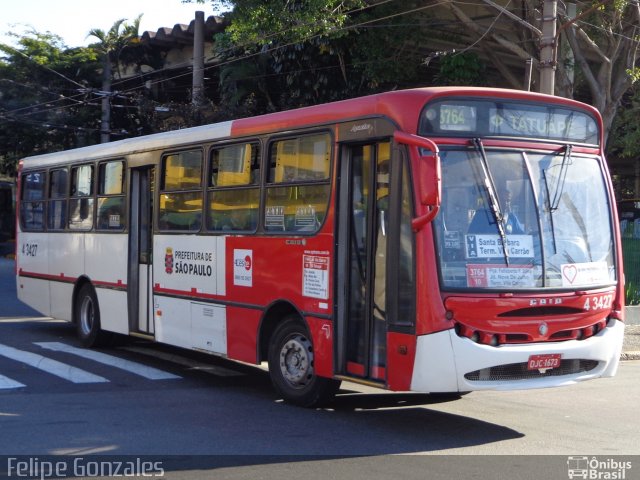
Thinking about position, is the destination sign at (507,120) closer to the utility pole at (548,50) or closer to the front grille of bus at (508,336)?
the front grille of bus at (508,336)

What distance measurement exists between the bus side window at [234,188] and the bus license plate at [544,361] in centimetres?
366

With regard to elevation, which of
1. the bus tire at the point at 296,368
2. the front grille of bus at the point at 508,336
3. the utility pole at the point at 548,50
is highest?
the utility pole at the point at 548,50

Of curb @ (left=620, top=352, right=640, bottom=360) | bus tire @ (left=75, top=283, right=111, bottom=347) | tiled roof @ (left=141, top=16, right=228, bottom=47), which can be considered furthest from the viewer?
tiled roof @ (left=141, top=16, right=228, bottom=47)

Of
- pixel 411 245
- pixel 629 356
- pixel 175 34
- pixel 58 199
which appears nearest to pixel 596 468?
pixel 411 245

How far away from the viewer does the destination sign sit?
8.43m

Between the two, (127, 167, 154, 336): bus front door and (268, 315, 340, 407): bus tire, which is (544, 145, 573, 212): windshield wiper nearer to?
(268, 315, 340, 407): bus tire

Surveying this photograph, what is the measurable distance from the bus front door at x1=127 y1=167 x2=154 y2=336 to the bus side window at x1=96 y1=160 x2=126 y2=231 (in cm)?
28

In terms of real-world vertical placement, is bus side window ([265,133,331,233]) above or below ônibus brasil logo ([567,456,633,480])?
above

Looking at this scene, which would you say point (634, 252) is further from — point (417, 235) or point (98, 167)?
point (417, 235)

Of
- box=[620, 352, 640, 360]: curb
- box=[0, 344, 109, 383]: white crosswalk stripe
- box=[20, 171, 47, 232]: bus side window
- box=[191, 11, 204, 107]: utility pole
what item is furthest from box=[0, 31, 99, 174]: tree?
box=[620, 352, 640, 360]: curb

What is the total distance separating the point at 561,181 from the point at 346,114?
2179 mm

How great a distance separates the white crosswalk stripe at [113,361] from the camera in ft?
39.1

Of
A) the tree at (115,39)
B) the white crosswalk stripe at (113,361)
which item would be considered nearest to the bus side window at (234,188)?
the white crosswalk stripe at (113,361)

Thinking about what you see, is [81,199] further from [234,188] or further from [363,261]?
[363,261]
